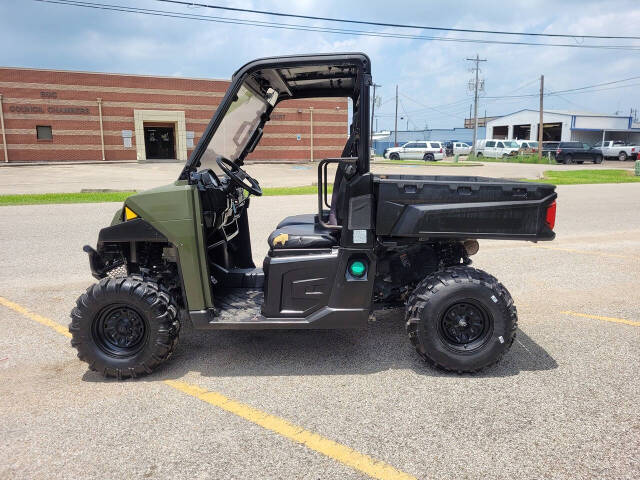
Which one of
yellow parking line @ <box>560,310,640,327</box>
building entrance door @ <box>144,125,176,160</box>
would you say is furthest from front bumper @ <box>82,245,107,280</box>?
building entrance door @ <box>144,125,176,160</box>

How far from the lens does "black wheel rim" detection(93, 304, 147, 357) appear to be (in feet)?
11.6

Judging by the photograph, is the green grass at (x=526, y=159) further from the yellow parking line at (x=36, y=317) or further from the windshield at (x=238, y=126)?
the yellow parking line at (x=36, y=317)

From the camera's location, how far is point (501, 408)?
10.3 ft

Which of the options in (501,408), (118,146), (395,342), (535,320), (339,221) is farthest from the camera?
(118,146)

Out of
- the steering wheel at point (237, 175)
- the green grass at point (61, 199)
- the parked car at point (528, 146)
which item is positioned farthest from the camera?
the parked car at point (528, 146)

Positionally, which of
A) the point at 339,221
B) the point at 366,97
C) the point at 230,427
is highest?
the point at 366,97

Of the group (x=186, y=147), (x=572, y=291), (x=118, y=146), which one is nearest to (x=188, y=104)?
(x=186, y=147)

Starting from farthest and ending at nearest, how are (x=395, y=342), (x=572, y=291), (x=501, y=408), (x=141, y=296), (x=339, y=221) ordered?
(x=572, y=291), (x=395, y=342), (x=339, y=221), (x=141, y=296), (x=501, y=408)

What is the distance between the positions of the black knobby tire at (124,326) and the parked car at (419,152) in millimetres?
42994

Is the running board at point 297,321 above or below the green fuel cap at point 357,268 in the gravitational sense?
below

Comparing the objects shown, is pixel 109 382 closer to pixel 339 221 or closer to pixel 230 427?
pixel 230 427

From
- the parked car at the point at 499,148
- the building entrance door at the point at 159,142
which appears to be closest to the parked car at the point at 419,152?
the parked car at the point at 499,148

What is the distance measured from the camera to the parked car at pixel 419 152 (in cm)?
4434

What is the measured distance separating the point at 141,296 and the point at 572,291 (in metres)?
4.82
